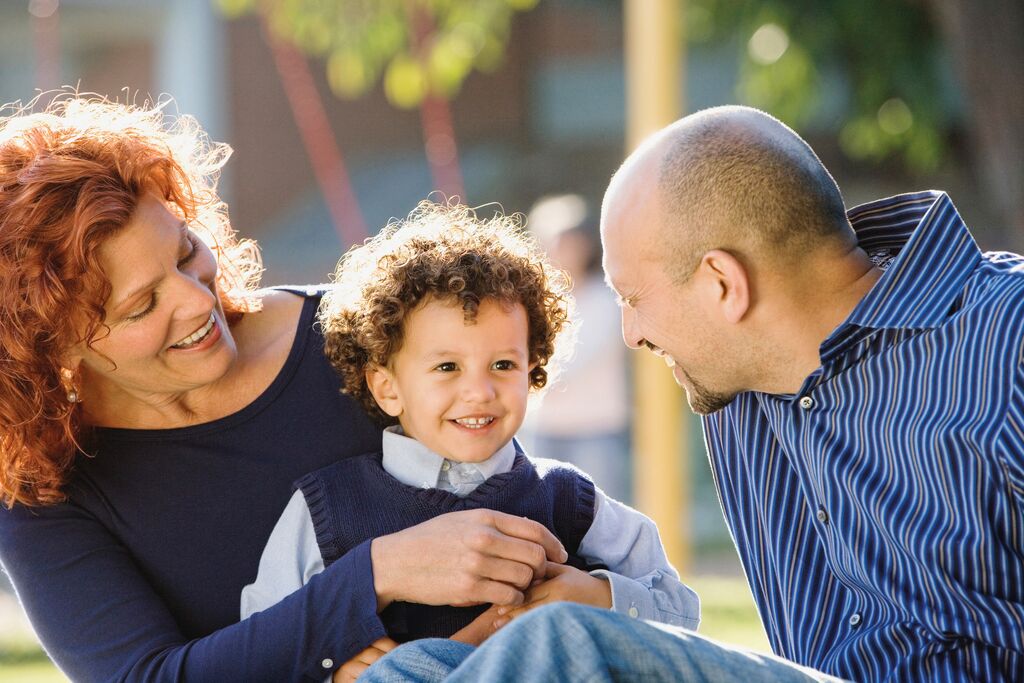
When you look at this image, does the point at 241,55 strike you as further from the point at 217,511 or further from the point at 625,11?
the point at 217,511

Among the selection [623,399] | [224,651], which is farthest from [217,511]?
[623,399]

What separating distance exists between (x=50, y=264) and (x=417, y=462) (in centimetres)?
70

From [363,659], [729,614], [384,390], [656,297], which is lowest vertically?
[729,614]

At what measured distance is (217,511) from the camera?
2.46m

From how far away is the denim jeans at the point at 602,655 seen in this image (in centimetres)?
168

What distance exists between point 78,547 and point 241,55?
357 inches

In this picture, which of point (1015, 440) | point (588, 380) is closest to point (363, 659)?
point (1015, 440)

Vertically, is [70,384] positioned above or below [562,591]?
above

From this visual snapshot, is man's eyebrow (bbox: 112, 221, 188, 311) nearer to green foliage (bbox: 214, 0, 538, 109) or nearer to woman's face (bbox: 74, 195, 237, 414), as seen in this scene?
woman's face (bbox: 74, 195, 237, 414)

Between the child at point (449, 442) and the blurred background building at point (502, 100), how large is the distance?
16.8ft

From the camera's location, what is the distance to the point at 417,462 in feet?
7.89

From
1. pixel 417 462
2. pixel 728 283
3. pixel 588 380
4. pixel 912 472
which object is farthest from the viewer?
pixel 588 380

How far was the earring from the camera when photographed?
238 centimetres

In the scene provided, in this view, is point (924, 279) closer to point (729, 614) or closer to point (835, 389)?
point (835, 389)
